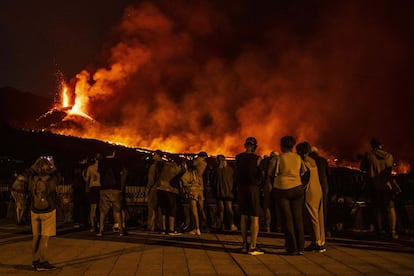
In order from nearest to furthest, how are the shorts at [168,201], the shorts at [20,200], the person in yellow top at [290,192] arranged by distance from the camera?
1. the person in yellow top at [290,192]
2. the shorts at [168,201]
3. the shorts at [20,200]

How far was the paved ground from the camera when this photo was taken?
7.07 meters

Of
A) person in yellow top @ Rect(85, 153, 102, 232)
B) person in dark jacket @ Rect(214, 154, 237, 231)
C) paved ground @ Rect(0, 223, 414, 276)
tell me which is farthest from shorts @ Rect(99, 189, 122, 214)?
person in dark jacket @ Rect(214, 154, 237, 231)

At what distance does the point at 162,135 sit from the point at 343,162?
1499 cm

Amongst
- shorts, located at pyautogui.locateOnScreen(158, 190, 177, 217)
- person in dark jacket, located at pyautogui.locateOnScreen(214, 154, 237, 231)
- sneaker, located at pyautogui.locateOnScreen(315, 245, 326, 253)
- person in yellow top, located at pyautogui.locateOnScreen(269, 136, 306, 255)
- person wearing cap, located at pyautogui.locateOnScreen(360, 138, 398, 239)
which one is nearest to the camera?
person in yellow top, located at pyautogui.locateOnScreen(269, 136, 306, 255)

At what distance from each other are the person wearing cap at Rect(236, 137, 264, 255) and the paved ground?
0.35m

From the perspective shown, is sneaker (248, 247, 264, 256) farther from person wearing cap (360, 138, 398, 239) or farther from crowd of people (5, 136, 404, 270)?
person wearing cap (360, 138, 398, 239)

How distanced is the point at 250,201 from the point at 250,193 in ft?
0.46

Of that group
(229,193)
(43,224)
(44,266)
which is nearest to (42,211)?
(43,224)

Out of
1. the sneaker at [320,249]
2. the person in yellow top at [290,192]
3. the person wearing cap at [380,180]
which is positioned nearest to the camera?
the person in yellow top at [290,192]

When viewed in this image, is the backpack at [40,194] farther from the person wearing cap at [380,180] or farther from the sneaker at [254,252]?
the person wearing cap at [380,180]

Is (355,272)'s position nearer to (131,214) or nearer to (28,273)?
(28,273)

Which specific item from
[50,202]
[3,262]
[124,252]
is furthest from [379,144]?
[3,262]

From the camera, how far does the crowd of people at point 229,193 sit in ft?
25.1

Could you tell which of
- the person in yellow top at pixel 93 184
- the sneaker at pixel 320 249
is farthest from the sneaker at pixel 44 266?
the person in yellow top at pixel 93 184
